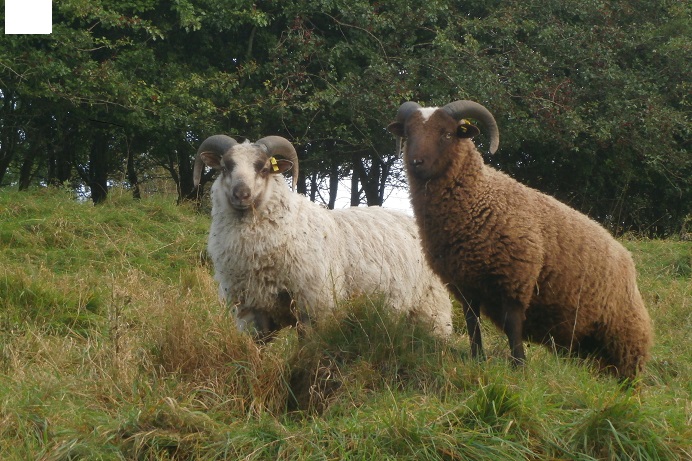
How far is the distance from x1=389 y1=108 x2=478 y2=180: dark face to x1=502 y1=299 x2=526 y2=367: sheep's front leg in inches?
46.6

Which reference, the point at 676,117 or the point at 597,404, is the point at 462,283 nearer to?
the point at 597,404

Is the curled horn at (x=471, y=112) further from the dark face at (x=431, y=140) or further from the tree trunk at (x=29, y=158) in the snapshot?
the tree trunk at (x=29, y=158)

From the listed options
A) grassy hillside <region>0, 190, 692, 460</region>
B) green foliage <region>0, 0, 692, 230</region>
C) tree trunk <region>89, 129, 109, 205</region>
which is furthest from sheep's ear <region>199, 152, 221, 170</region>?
tree trunk <region>89, 129, 109, 205</region>

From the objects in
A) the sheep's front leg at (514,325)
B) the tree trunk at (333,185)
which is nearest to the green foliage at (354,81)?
the tree trunk at (333,185)

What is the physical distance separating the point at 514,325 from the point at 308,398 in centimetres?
171

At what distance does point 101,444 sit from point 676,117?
15.1 meters

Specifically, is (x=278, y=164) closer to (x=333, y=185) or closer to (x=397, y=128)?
(x=397, y=128)

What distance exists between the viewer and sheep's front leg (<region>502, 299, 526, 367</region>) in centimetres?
677

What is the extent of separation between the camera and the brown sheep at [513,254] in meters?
6.87

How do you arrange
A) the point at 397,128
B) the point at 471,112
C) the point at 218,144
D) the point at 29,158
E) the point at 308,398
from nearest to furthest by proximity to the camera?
the point at 308,398, the point at 471,112, the point at 397,128, the point at 218,144, the point at 29,158

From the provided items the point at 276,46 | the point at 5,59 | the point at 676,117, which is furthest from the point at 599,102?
the point at 5,59

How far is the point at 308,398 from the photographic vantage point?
5988mm

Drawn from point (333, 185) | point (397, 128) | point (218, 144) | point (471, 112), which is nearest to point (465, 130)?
point (471, 112)

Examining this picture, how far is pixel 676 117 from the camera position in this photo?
17.8m
